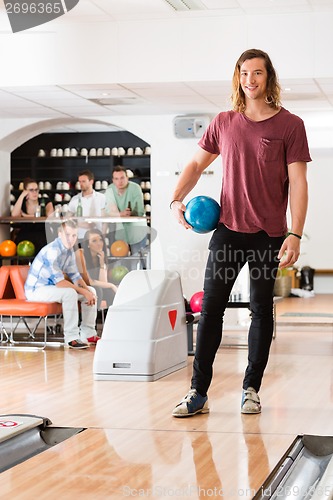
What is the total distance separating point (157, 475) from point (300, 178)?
1478 mm

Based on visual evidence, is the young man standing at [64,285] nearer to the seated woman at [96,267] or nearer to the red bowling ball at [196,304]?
the seated woman at [96,267]

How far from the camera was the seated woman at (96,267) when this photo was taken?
25.8ft

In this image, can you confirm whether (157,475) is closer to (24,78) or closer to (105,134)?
(24,78)

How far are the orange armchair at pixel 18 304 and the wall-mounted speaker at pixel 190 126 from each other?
2.14 meters

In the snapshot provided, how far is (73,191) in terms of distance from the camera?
1330cm

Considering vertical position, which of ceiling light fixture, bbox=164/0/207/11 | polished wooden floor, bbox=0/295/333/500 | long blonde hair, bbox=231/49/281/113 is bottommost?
polished wooden floor, bbox=0/295/333/500

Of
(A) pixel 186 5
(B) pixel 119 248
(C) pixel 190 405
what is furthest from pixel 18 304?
(C) pixel 190 405

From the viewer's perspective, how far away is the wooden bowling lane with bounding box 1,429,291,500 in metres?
2.85

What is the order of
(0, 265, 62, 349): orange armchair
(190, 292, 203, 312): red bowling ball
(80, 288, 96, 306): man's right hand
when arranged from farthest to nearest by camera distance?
(80, 288, 96, 306): man's right hand → (0, 265, 62, 349): orange armchair → (190, 292, 203, 312): red bowling ball

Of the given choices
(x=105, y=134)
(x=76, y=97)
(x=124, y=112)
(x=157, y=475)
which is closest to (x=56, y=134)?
(x=105, y=134)

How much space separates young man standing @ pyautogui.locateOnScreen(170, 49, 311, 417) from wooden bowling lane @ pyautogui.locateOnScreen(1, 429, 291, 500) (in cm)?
51

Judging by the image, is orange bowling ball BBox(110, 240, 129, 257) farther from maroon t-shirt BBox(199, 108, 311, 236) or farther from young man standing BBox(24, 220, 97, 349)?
maroon t-shirt BBox(199, 108, 311, 236)

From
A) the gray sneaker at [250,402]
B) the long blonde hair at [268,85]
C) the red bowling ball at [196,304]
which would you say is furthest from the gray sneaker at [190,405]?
the red bowling ball at [196,304]

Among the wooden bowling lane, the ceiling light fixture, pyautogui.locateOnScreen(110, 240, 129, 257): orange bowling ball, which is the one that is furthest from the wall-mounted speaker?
the wooden bowling lane
